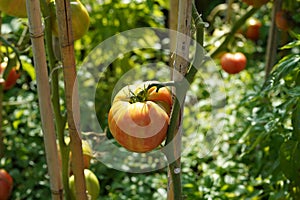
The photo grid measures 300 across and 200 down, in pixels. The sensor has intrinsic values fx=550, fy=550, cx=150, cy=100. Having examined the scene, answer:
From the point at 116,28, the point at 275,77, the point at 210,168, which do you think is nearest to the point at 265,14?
the point at 116,28

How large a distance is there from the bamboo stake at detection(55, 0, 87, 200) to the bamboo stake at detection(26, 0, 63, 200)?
5cm

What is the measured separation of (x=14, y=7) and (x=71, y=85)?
8.4 inches

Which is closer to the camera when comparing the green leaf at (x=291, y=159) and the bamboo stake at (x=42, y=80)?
the bamboo stake at (x=42, y=80)

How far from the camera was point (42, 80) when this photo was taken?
1056 millimetres

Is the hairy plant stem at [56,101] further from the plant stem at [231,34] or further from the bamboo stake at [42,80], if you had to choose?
the plant stem at [231,34]

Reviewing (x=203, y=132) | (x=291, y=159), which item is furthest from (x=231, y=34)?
(x=291, y=159)

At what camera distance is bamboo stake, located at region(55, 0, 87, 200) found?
0.98m

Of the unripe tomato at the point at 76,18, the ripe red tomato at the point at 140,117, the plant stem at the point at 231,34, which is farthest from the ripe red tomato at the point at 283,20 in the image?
the ripe red tomato at the point at 140,117

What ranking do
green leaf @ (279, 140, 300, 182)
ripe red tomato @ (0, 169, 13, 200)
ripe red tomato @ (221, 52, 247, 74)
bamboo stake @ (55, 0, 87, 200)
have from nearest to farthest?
1. bamboo stake @ (55, 0, 87, 200)
2. green leaf @ (279, 140, 300, 182)
3. ripe red tomato @ (0, 169, 13, 200)
4. ripe red tomato @ (221, 52, 247, 74)

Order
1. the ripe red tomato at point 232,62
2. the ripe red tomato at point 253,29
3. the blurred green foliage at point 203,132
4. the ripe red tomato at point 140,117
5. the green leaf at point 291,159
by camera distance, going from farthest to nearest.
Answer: the ripe red tomato at point 253,29, the ripe red tomato at point 232,62, the blurred green foliage at point 203,132, the green leaf at point 291,159, the ripe red tomato at point 140,117

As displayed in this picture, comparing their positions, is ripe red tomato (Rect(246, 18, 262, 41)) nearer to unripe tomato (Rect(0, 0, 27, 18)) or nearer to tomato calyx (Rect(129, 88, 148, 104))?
unripe tomato (Rect(0, 0, 27, 18))

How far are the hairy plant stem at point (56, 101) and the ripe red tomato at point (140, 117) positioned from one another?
0.28m

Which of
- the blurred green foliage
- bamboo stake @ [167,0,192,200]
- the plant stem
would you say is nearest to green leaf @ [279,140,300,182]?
the blurred green foliage

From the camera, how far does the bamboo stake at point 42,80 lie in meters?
1.01
